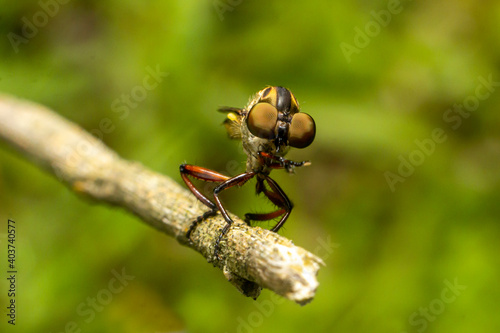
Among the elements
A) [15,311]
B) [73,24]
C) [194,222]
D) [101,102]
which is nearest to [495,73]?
[194,222]

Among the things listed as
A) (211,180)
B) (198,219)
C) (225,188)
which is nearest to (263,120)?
(225,188)

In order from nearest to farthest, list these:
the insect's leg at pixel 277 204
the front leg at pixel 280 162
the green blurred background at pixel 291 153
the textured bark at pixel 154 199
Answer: the textured bark at pixel 154 199 < the front leg at pixel 280 162 < the insect's leg at pixel 277 204 < the green blurred background at pixel 291 153

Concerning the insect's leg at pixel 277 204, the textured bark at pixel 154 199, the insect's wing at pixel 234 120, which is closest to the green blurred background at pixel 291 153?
the textured bark at pixel 154 199

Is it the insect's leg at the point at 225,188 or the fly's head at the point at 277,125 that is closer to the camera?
the insect's leg at the point at 225,188

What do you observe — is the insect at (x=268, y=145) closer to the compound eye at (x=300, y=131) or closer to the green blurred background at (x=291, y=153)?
the compound eye at (x=300, y=131)

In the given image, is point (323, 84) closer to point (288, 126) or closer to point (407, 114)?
point (407, 114)

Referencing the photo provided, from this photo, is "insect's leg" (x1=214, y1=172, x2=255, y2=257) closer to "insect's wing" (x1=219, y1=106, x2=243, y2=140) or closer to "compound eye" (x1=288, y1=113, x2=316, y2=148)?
"compound eye" (x1=288, y1=113, x2=316, y2=148)

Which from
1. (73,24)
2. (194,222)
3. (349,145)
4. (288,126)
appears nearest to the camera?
(194,222)
